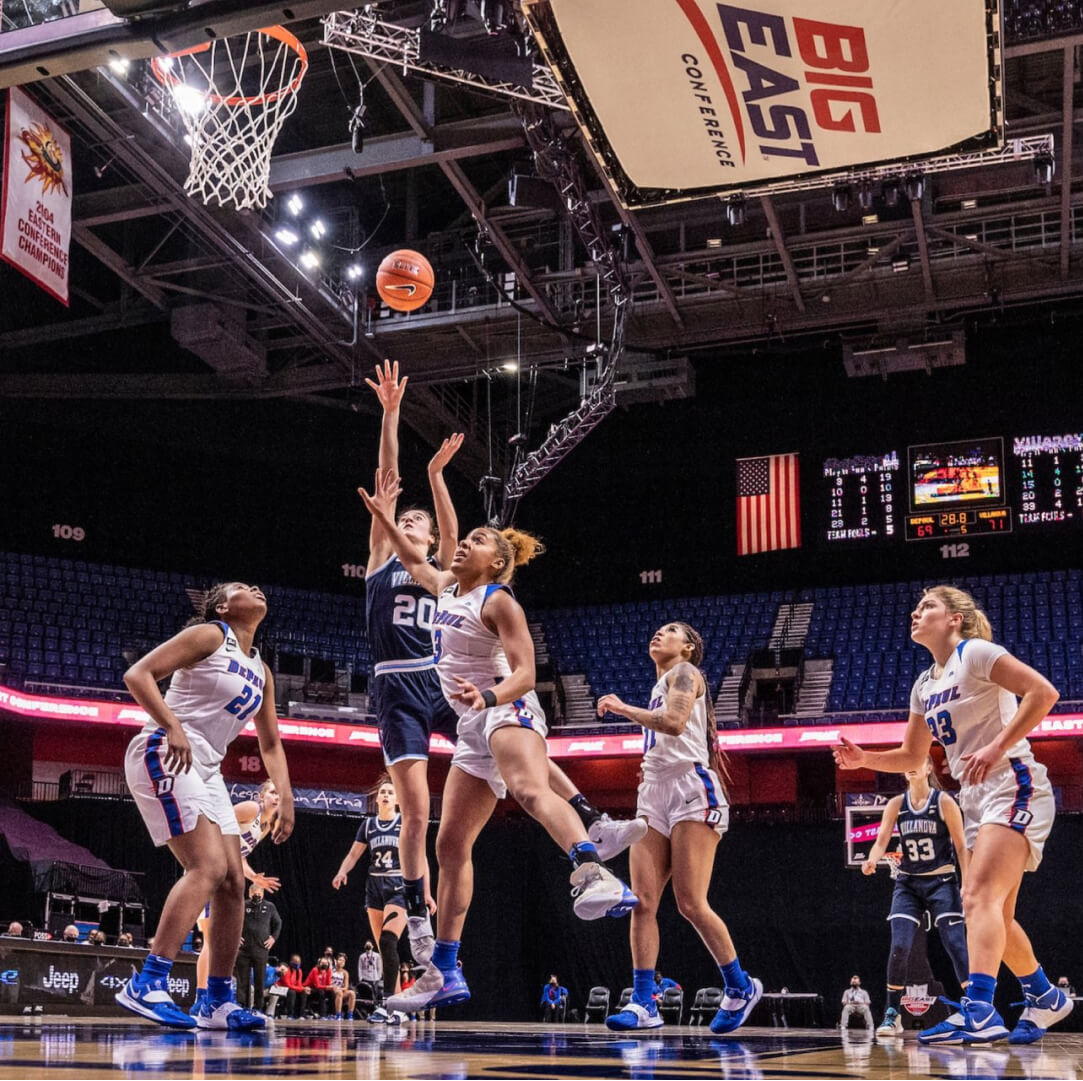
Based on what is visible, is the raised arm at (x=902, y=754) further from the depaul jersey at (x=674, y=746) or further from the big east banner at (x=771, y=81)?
the big east banner at (x=771, y=81)

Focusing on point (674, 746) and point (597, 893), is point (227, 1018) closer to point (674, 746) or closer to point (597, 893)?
point (597, 893)

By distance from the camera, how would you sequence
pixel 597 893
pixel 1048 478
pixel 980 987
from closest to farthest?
1. pixel 597 893
2. pixel 980 987
3. pixel 1048 478

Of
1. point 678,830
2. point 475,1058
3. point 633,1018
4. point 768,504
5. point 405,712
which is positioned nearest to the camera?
point 475,1058

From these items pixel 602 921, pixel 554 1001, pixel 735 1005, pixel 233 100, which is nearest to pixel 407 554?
pixel 735 1005

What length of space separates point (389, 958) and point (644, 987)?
324cm

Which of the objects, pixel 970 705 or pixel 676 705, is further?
pixel 676 705

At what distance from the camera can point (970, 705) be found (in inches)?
213

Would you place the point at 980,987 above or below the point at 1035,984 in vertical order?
above

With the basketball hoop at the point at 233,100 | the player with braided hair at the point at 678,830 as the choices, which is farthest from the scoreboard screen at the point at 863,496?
the player with braided hair at the point at 678,830

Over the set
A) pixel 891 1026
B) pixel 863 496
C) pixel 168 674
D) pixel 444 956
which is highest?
pixel 863 496

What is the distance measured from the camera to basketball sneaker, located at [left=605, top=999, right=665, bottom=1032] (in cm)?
584

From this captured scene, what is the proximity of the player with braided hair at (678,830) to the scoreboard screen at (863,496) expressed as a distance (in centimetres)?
1626

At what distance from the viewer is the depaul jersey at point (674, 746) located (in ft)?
20.1

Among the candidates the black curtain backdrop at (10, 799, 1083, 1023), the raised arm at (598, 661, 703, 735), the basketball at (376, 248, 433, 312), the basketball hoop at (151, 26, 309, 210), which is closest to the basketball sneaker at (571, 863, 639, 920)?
the raised arm at (598, 661, 703, 735)
